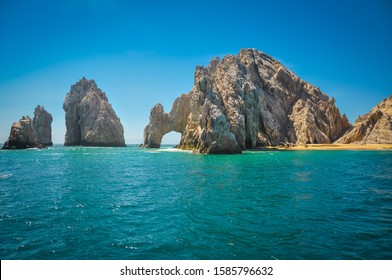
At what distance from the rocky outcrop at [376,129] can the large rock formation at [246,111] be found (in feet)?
41.7

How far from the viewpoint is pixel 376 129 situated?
4427 inches

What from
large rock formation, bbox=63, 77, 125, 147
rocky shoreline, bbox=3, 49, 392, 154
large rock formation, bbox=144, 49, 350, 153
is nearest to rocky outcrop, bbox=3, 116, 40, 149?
rocky shoreline, bbox=3, 49, 392, 154

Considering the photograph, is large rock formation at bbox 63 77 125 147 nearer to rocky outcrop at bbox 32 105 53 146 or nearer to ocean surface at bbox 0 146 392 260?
rocky outcrop at bbox 32 105 53 146

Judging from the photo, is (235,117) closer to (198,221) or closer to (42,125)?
(198,221)

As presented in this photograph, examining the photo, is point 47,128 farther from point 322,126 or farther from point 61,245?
point 61,245

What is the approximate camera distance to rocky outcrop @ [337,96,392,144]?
108750mm

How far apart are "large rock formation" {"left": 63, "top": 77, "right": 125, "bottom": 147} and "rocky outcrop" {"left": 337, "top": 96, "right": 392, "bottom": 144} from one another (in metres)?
139

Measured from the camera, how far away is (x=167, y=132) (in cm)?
14850

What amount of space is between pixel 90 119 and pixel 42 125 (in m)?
42.9

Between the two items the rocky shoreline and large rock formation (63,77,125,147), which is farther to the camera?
large rock formation (63,77,125,147)

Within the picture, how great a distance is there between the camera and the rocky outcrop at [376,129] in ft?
357

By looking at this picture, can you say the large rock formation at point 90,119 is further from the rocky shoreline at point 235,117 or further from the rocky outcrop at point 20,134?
the rocky outcrop at point 20,134

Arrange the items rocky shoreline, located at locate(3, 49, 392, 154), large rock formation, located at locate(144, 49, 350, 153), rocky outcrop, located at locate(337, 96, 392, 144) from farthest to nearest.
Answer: rocky outcrop, located at locate(337, 96, 392, 144) < rocky shoreline, located at locate(3, 49, 392, 154) < large rock formation, located at locate(144, 49, 350, 153)

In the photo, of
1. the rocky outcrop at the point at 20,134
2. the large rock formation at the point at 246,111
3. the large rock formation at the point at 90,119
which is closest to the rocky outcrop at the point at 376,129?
the large rock formation at the point at 246,111
